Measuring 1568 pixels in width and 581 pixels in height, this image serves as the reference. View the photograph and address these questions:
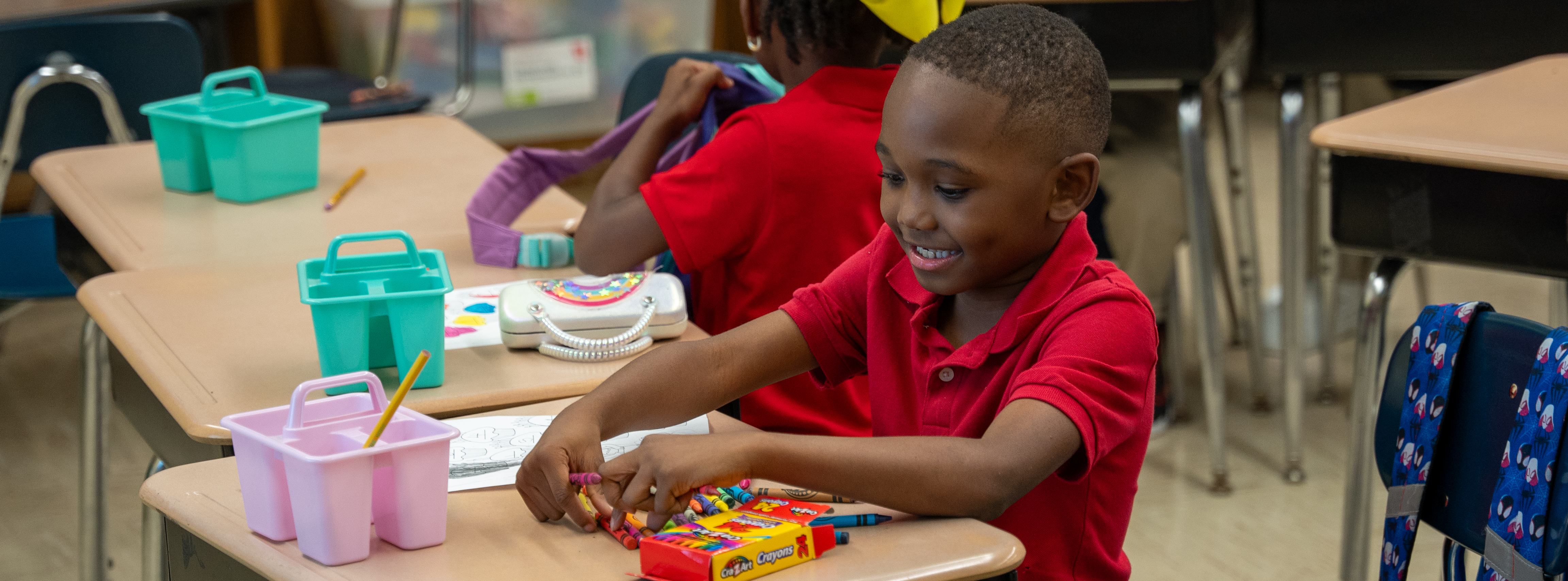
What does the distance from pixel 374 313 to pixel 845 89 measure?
1.92 feet

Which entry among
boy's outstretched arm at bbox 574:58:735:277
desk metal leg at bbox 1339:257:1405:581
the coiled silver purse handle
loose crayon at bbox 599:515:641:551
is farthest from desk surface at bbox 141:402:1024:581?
desk metal leg at bbox 1339:257:1405:581

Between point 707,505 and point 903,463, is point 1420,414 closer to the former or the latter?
point 903,463

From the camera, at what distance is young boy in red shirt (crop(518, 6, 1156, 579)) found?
0.94 meters

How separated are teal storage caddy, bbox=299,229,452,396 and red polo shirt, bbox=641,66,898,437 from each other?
0.33m

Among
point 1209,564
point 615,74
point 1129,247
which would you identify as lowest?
point 1209,564

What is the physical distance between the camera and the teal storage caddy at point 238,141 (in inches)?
74.8

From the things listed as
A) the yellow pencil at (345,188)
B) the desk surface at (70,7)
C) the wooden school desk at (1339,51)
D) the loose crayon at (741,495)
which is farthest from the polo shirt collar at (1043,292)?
the desk surface at (70,7)

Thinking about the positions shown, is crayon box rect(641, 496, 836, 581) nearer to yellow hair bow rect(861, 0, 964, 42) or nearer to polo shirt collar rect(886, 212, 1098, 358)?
polo shirt collar rect(886, 212, 1098, 358)

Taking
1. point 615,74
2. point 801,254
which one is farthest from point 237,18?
point 801,254

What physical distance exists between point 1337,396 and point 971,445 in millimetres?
2300

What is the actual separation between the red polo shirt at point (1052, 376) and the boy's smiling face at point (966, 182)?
45 millimetres

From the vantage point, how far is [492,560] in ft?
3.04

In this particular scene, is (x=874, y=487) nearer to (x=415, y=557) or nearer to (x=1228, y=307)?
(x=415, y=557)

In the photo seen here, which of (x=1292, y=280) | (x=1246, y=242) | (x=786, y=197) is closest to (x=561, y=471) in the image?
(x=786, y=197)
